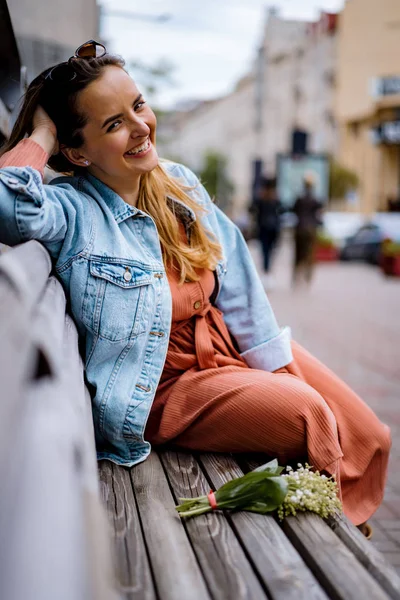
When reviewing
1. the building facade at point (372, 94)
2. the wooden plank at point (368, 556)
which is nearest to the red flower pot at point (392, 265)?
the wooden plank at point (368, 556)

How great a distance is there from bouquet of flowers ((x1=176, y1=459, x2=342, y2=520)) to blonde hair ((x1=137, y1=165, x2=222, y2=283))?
2.48 ft

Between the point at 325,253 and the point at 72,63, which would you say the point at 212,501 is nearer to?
the point at 72,63

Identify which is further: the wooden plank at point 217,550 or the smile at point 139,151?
the smile at point 139,151

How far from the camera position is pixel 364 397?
5.54m

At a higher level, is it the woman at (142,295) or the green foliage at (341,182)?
the woman at (142,295)

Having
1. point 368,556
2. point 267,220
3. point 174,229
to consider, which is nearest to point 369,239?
point 267,220

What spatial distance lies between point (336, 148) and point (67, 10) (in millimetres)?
44186

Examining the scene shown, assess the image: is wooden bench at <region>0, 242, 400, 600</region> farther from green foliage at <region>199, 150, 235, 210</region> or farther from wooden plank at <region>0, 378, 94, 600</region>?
green foliage at <region>199, 150, 235, 210</region>

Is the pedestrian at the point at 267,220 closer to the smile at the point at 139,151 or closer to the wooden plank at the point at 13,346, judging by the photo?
the smile at the point at 139,151

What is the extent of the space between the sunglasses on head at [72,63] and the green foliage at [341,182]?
116 ft

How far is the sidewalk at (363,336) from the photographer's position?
12.2 feet

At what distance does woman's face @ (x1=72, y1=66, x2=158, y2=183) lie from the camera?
7.43 ft

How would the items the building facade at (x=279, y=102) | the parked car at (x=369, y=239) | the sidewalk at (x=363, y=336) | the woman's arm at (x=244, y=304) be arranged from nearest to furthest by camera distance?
1. the woman's arm at (x=244, y=304)
2. the sidewalk at (x=363, y=336)
3. the parked car at (x=369, y=239)
4. the building facade at (x=279, y=102)

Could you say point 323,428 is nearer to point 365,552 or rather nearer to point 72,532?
point 365,552
